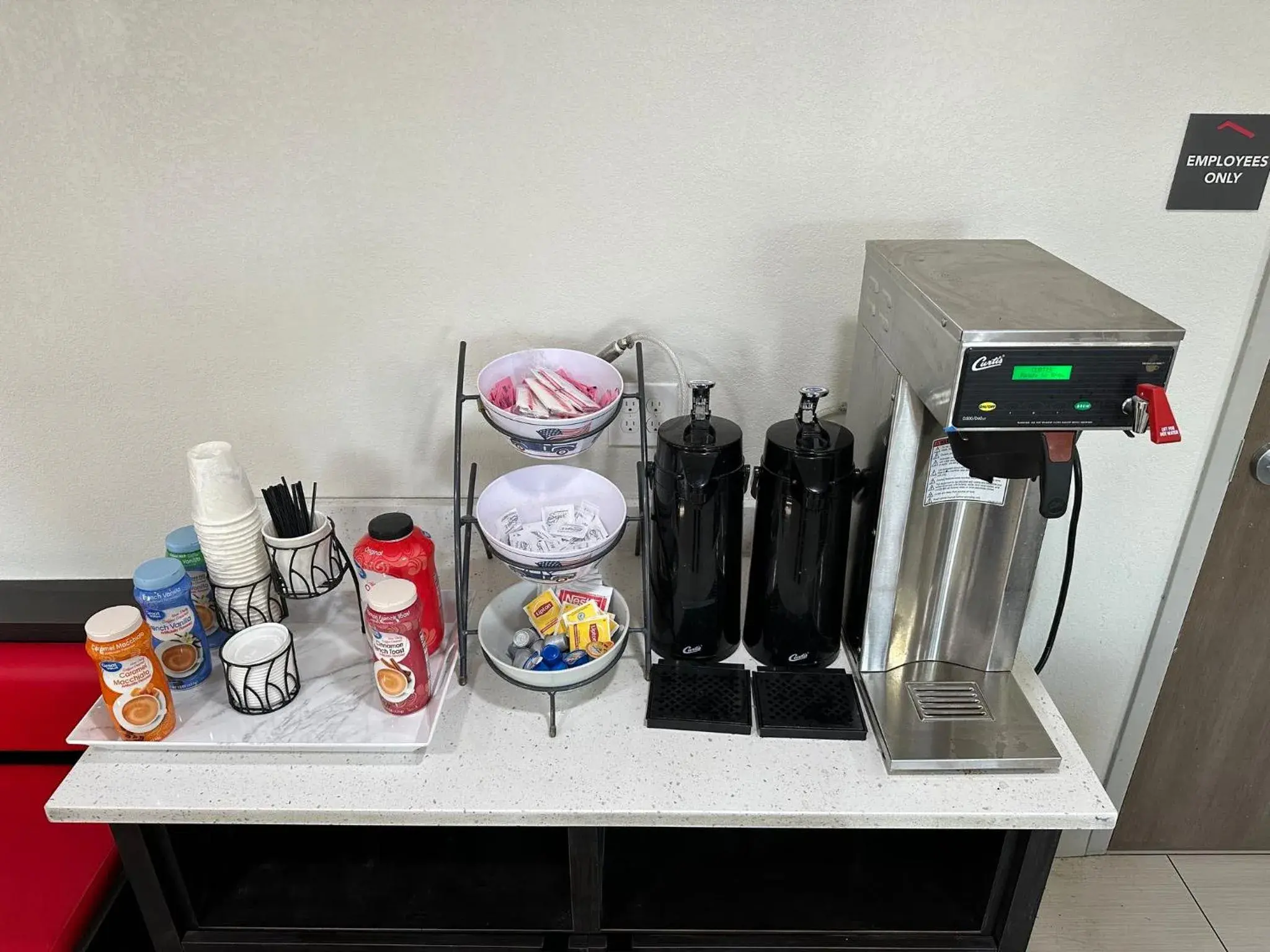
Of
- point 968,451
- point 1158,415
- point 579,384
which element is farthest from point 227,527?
point 1158,415

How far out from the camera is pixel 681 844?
122cm

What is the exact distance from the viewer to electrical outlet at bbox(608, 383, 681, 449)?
1.35 m

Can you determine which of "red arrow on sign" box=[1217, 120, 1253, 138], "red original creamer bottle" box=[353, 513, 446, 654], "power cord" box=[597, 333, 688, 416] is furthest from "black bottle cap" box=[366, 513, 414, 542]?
"red arrow on sign" box=[1217, 120, 1253, 138]

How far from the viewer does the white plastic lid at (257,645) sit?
3.52ft

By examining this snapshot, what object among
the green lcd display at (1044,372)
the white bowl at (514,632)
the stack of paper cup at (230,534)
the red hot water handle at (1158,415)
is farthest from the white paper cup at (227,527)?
the red hot water handle at (1158,415)

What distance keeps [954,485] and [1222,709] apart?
1.10 m

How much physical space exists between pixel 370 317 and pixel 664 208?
48cm

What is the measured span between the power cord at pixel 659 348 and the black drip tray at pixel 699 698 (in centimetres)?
37

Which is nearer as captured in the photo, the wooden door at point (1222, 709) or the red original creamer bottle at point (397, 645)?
the red original creamer bottle at point (397, 645)

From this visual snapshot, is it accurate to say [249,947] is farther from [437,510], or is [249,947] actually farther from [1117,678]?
[1117,678]

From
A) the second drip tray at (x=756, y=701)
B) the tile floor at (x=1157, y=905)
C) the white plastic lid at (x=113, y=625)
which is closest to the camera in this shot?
the white plastic lid at (x=113, y=625)

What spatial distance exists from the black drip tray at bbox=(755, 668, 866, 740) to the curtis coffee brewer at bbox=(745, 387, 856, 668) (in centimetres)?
3

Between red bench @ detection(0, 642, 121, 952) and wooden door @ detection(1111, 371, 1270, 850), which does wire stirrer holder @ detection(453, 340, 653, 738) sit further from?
wooden door @ detection(1111, 371, 1270, 850)

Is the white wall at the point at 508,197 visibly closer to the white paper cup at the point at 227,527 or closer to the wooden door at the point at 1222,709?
the wooden door at the point at 1222,709
